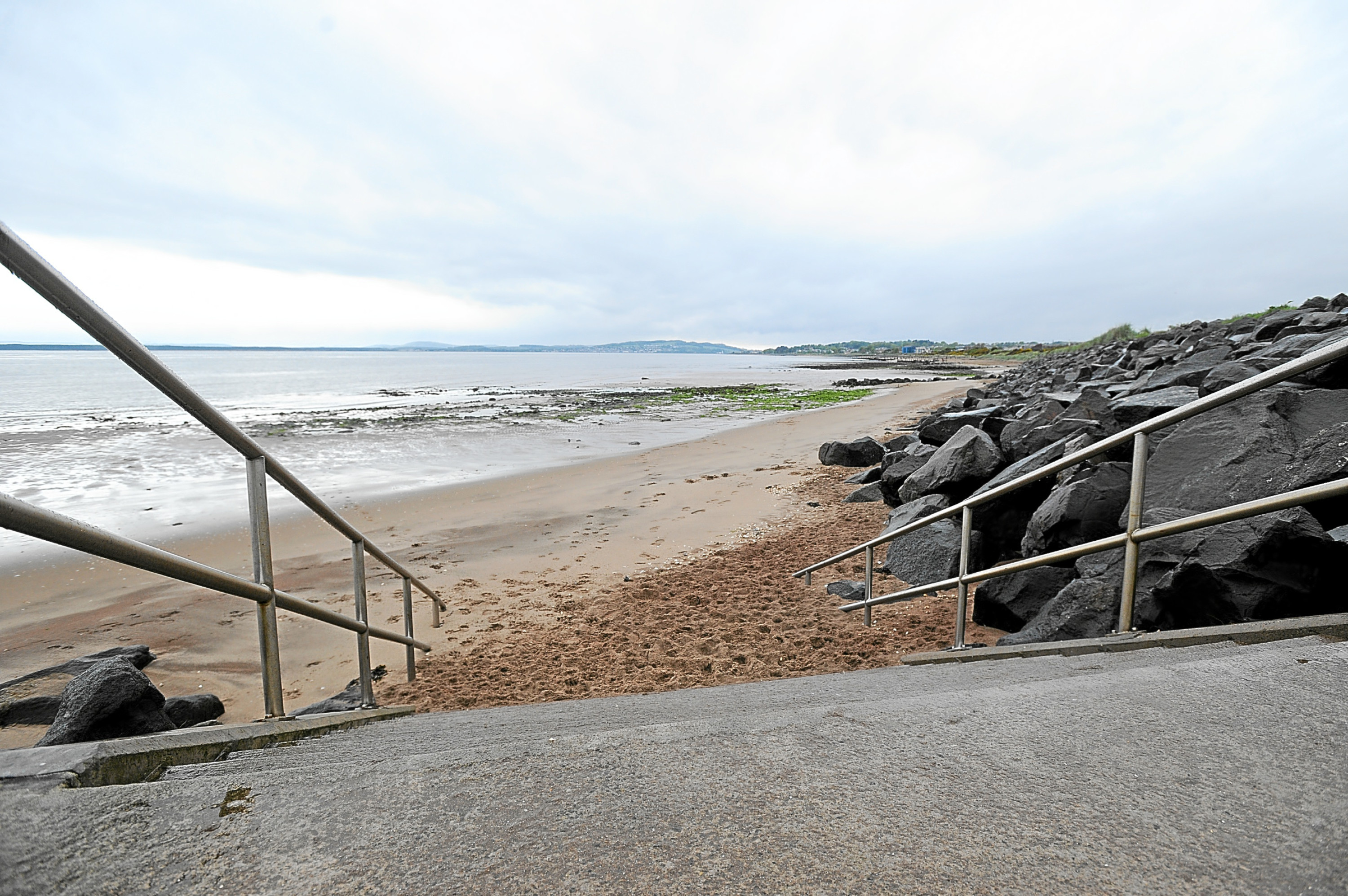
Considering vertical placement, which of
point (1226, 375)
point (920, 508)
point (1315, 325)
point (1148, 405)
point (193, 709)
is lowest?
point (193, 709)

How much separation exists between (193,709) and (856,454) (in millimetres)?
10708

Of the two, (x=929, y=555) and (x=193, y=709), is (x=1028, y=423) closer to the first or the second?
(x=929, y=555)

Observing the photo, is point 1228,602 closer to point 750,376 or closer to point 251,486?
point 251,486

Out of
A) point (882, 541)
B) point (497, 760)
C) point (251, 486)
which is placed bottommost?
point (882, 541)

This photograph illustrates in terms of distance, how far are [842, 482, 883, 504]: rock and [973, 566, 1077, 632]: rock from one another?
479 centimetres

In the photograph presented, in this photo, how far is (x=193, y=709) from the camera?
4.28 meters

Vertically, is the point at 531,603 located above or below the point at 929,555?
below

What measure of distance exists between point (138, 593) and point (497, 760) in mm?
7613

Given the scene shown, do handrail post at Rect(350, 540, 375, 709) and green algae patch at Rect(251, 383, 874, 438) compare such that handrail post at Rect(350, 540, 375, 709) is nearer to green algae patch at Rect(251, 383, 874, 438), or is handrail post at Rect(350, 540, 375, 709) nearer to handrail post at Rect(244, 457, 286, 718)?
handrail post at Rect(244, 457, 286, 718)

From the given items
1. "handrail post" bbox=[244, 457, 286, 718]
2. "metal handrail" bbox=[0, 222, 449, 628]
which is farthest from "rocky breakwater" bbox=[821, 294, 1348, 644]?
"metal handrail" bbox=[0, 222, 449, 628]

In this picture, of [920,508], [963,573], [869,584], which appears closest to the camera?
[963,573]

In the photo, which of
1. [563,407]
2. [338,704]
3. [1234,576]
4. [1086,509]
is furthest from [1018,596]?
[563,407]

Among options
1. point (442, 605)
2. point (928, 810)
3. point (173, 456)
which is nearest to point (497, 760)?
point (928, 810)

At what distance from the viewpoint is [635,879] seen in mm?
1167
